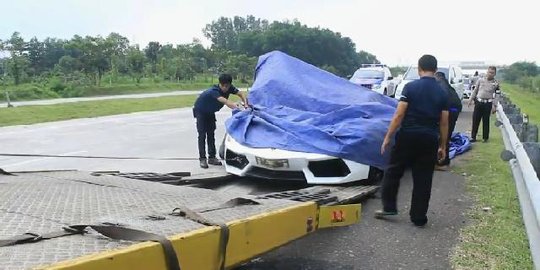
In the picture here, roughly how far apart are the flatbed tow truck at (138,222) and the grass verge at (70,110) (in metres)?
15.6

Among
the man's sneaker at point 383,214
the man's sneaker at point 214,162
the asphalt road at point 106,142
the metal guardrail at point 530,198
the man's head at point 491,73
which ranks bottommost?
the asphalt road at point 106,142

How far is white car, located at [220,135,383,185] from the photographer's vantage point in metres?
6.04

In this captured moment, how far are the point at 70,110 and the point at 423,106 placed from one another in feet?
67.7

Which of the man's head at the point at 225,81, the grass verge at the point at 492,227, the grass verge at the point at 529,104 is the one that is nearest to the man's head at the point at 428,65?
the grass verge at the point at 492,227

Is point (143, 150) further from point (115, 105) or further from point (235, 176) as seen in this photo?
point (115, 105)

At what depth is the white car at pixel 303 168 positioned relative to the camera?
6.04m

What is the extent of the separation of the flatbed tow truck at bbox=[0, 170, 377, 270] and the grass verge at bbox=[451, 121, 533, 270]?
99 centimetres

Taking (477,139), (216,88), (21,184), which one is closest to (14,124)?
(216,88)

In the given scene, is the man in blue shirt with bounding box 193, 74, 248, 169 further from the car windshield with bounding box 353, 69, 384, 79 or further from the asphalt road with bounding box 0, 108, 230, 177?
the car windshield with bounding box 353, 69, 384, 79

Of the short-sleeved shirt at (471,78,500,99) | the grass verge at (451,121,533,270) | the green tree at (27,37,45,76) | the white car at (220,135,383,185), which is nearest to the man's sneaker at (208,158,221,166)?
the white car at (220,135,383,185)

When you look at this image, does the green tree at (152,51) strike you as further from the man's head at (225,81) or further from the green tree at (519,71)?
the green tree at (519,71)

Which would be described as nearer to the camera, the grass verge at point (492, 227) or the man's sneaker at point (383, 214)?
the grass verge at point (492, 227)

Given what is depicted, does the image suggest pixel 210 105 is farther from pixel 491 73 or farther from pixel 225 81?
pixel 491 73

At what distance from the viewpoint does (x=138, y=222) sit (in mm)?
3025
